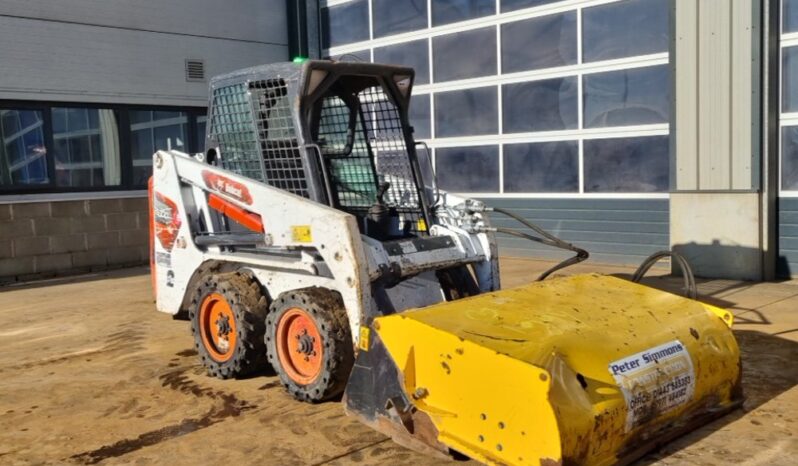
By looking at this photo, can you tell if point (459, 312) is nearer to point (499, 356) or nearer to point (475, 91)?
point (499, 356)

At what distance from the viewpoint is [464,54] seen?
13.4m

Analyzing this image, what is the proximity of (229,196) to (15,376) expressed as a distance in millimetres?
2435

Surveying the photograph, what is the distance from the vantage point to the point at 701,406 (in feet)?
15.7

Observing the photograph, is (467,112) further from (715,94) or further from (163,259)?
(163,259)

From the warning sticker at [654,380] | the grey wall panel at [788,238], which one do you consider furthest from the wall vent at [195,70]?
the warning sticker at [654,380]

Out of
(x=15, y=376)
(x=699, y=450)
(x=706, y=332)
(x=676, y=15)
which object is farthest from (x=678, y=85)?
(x=15, y=376)

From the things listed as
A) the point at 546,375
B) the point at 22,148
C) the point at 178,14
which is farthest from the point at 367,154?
the point at 178,14

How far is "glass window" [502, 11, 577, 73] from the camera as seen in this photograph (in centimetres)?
1206

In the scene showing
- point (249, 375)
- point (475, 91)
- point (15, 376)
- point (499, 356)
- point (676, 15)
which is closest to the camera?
point (499, 356)

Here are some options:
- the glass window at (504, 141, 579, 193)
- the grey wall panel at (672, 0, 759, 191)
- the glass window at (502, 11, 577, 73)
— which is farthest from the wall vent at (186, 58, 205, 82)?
the grey wall panel at (672, 0, 759, 191)

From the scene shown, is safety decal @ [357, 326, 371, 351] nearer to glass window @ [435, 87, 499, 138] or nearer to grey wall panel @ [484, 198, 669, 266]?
grey wall panel @ [484, 198, 669, 266]

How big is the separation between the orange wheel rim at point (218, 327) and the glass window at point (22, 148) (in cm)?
764

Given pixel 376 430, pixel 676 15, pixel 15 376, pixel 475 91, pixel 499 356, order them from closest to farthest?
pixel 499 356 < pixel 376 430 < pixel 15 376 < pixel 676 15 < pixel 475 91

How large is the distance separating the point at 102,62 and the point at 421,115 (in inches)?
217
